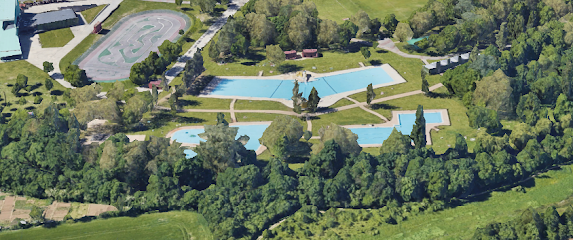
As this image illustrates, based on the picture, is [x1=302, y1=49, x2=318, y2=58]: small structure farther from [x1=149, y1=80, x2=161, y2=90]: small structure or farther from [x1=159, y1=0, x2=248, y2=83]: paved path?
[x1=149, y1=80, x2=161, y2=90]: small structure

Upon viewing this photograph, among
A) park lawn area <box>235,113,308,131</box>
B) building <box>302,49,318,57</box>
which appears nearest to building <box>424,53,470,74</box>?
building <box>302,49,318,57</box>

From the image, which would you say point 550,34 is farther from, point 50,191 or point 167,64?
point 50,191

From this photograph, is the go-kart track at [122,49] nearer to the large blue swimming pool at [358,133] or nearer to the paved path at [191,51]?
the paved path at [191,51]

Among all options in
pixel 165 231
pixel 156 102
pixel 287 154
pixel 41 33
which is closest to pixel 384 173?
pixel 287 154

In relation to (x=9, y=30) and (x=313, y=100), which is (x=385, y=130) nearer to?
(x=313, y=100)

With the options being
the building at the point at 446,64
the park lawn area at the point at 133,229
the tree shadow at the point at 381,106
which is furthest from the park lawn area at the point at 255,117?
the building at the point at 446,64
